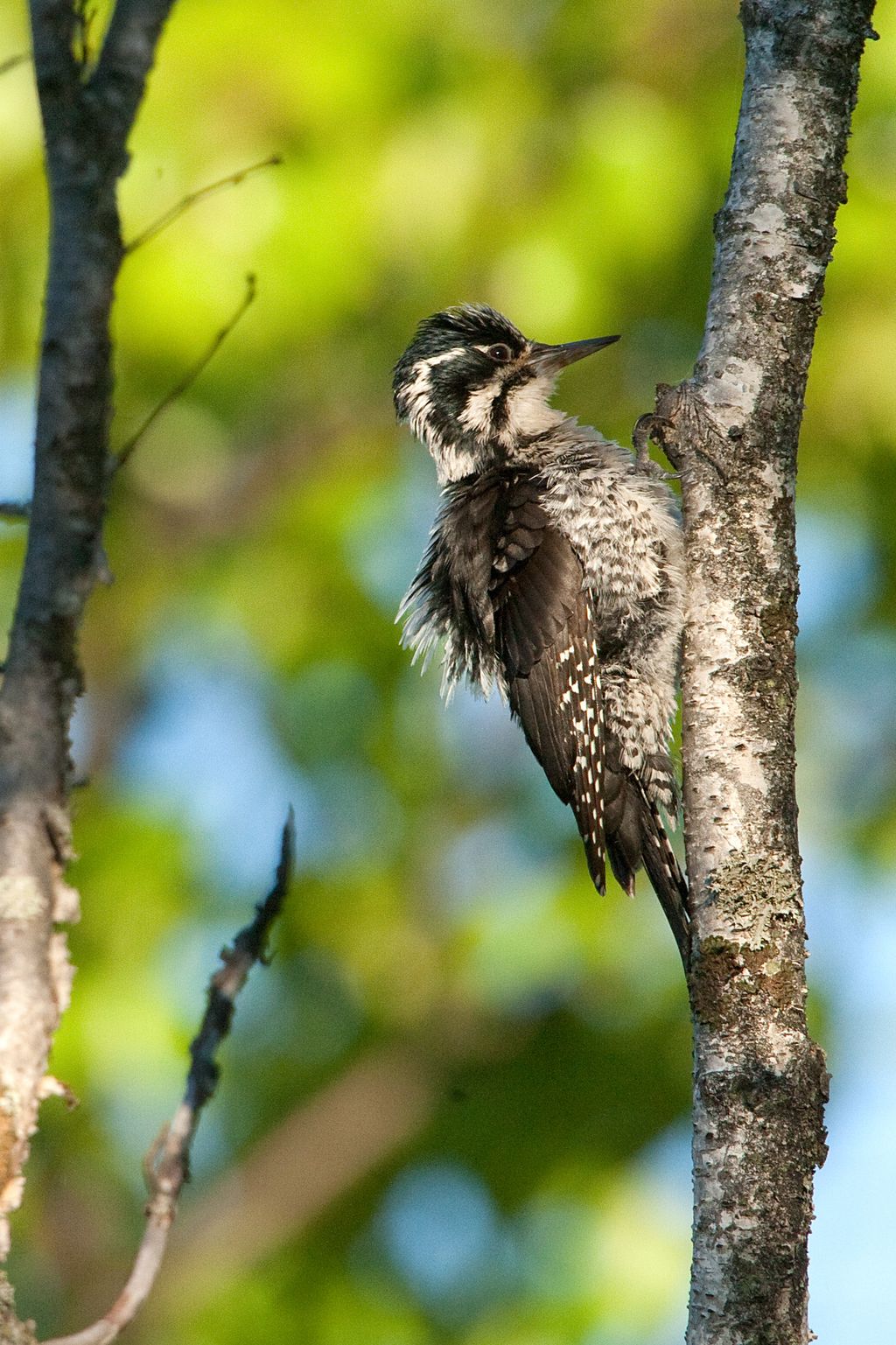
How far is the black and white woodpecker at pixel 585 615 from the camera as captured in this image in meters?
3.63

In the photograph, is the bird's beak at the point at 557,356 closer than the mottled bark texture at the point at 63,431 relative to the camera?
No

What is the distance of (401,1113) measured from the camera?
5469mm

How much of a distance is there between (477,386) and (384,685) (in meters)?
1.49

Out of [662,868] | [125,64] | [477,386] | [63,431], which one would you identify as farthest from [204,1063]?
[477,386]

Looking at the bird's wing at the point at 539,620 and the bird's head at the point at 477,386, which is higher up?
the bird's head at the point at 477,386

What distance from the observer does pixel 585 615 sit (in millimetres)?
3758

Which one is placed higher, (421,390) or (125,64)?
(421,390)

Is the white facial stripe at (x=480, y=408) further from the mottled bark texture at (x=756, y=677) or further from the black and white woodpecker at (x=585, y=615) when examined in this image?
the mottled bark texture at (x=756, y=677)

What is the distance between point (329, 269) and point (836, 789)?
8.37 feet

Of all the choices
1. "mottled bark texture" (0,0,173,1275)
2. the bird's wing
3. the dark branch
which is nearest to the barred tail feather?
the bird's wing

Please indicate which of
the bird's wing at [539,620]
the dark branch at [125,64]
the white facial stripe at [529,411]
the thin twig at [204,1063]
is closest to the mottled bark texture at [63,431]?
the dark branch at [125,64]

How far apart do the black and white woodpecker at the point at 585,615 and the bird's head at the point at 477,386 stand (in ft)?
0.23

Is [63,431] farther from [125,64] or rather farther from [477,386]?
[477,386]

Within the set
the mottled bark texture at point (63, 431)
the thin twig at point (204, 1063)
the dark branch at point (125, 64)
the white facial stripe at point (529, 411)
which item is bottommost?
the thin twig at point (204, 1063)
